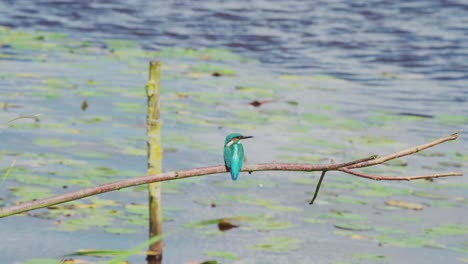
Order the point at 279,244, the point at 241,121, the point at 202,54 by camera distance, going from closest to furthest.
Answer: the point at 279,244, the point at 241,121, the point at 202,54

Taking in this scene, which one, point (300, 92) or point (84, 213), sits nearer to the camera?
point (84, 213)

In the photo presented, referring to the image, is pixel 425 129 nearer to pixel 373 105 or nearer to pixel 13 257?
pixel 373 105

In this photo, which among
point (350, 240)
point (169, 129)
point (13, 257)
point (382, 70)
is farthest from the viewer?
point (382, 70)

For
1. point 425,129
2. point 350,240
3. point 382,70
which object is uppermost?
point 382,70

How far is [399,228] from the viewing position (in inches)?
292

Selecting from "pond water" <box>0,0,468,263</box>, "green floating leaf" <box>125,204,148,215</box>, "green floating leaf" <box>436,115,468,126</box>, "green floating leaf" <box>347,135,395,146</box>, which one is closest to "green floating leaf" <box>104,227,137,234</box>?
"pond water" <box>0,0,468,263</box>

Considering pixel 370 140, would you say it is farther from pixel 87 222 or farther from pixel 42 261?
pixel 42 261

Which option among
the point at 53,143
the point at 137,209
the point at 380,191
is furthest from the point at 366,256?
the point at 53,143

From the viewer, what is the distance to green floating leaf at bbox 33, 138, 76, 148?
29.0 ft

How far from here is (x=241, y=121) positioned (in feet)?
33.1

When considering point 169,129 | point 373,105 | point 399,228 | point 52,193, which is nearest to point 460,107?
point 373,105

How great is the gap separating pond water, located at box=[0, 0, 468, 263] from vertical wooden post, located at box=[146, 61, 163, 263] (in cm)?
26

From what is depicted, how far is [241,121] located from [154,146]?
357 cm

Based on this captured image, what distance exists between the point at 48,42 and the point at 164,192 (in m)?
6.78
